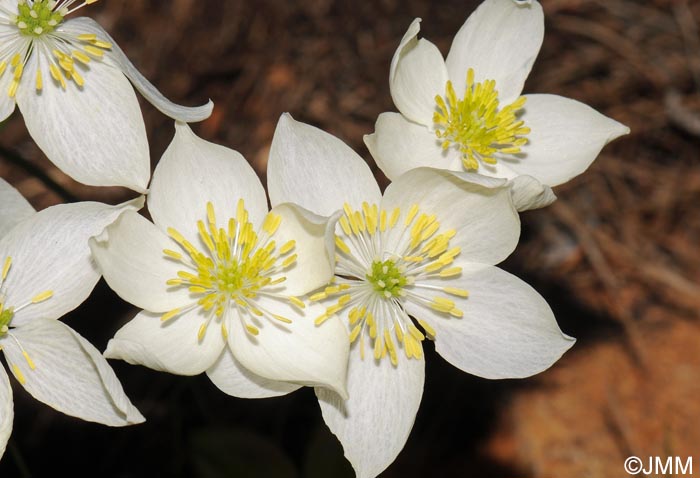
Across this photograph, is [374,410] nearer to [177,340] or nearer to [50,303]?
[177,340]

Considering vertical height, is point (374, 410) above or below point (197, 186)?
below

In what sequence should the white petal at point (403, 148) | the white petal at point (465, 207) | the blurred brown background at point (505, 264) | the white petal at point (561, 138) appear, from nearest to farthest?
the white petal at point (465, 207) → the white petal at point (403, 148) → the white petal at point (561, 138) → the blurred brown background at point (505, 264)

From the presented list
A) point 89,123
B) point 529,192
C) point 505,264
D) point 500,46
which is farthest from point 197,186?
point 505,264

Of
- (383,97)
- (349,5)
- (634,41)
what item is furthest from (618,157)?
(349,5)

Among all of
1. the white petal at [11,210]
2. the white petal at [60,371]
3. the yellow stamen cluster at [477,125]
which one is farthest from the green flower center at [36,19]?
the yellow stamen cluster at [477,125]

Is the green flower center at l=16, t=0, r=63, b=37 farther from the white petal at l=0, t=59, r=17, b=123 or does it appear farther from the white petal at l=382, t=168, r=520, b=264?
the white petal at l=382, t=168, r=520, b=264

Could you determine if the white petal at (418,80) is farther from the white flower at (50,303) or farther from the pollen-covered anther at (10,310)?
the pollen-covered anther at (10,310)
